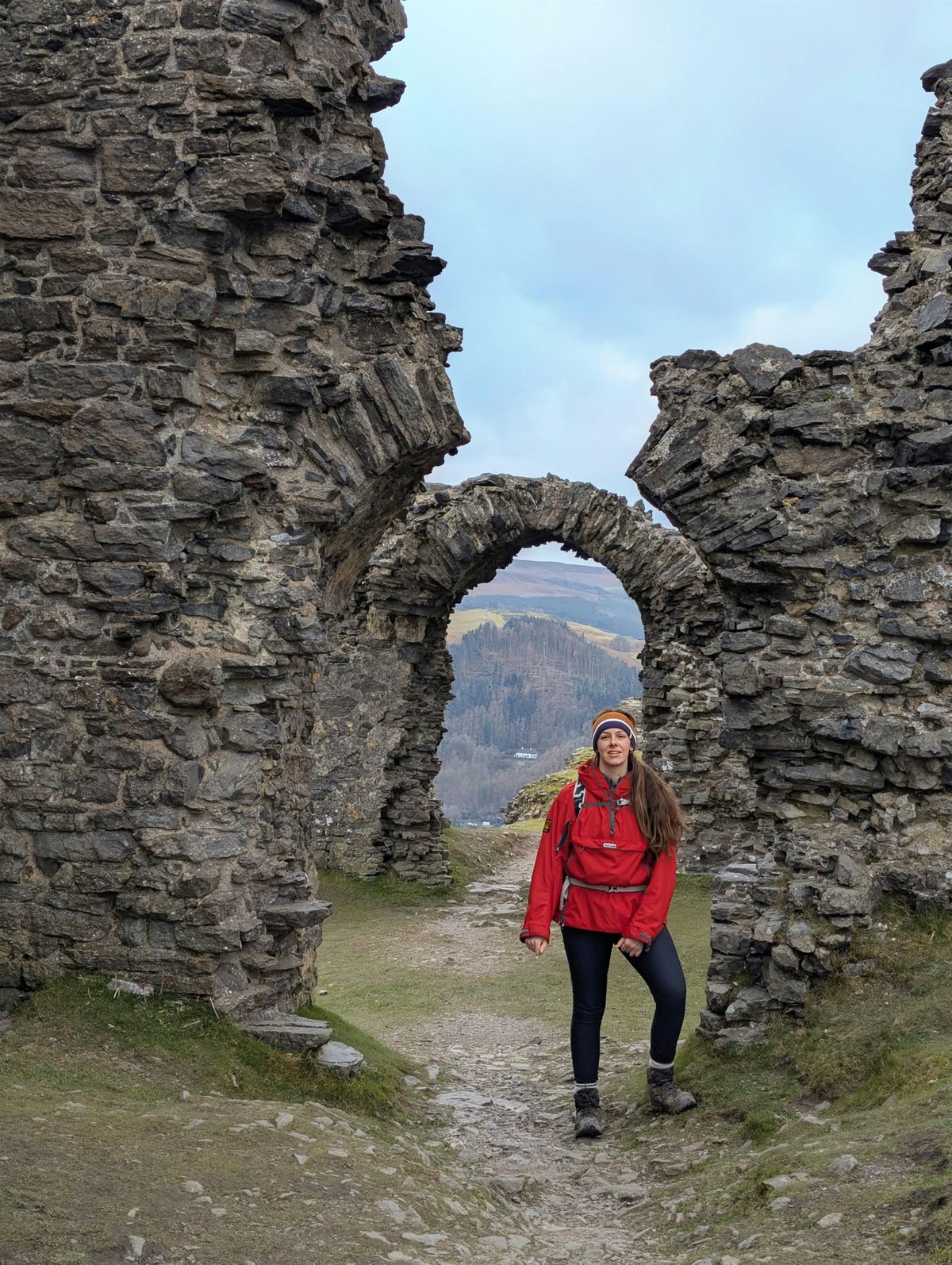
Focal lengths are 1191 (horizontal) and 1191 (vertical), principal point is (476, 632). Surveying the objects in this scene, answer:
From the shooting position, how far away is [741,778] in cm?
1447

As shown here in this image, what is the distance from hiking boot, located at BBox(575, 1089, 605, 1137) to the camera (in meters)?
5.76

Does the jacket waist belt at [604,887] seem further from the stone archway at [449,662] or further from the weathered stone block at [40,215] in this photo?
the stone archway at [449,662]

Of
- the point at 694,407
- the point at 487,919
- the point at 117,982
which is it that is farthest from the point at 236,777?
the point at 487,919

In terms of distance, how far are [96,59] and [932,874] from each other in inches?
233

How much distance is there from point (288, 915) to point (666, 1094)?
81.0 inches

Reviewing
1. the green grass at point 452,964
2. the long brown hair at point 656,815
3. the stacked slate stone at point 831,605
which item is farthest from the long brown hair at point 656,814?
the green grass at point 452,964

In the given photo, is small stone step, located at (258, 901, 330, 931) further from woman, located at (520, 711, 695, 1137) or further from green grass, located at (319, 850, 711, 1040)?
green grass, located at (319, 850, 711, 1040)

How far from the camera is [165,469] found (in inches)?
234

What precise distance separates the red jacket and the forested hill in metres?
48.8

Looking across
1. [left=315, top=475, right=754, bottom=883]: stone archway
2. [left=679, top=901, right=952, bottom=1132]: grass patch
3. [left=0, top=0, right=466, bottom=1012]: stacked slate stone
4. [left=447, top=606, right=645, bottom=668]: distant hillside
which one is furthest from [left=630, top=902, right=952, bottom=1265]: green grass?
[left=447, top=606, right=645, bottom=668]: distant hillside

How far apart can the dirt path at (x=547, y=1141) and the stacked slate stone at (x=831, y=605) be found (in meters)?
0.87

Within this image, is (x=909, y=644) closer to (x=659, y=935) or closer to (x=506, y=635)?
(x=659, y=935)

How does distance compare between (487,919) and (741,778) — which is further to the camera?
(741,778)

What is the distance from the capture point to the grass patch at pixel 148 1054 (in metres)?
4.98
